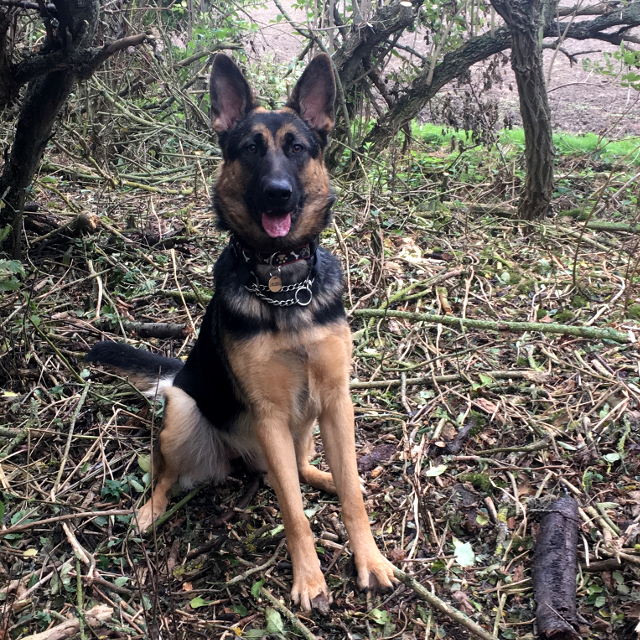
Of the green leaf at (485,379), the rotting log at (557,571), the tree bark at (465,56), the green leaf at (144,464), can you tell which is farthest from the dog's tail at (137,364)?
the tree bark at (465,56)

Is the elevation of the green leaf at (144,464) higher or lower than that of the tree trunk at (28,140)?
lower

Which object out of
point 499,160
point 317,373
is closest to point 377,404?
point 317,373

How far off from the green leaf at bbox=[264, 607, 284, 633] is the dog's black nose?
212 centimetres

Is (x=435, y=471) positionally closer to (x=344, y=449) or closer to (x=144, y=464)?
(x=344, y=449)

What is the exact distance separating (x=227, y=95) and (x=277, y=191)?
88 cm

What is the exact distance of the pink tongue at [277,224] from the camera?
3.24m

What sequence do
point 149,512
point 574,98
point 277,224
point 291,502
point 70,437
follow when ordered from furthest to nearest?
point 574,98 → point 70,437 → point 149,512 → point 277,224 → point 291,502

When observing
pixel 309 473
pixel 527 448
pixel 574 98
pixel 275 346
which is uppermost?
pixel 574 98

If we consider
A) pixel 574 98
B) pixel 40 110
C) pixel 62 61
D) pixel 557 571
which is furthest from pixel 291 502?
pixel 574 98

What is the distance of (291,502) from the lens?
117 inches

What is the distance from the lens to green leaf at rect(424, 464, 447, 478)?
3547mm

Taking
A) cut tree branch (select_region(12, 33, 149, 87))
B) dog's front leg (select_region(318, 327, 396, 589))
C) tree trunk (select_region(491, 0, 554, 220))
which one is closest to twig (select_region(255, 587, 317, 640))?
dog's front leg (select_region(318, 327, 396, 589))

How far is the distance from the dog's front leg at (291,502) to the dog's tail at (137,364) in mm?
1188

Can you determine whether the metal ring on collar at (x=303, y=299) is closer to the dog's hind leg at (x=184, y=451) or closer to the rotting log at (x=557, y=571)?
the dog's hind leg at (x=184, y=451)
